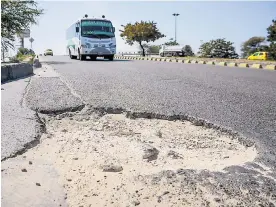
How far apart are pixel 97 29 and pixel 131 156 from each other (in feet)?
61.5

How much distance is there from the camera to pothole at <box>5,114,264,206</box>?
2.46 metres

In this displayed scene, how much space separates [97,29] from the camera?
2120 centimetres

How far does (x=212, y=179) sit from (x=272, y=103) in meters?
3.62

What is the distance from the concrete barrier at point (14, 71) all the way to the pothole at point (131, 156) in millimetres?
4925

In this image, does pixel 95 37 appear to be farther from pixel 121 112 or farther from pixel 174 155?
pixel 174 155

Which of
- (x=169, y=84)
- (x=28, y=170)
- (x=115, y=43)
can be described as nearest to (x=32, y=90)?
(x=169, y=84)

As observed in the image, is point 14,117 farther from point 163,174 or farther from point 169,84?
point 169,84

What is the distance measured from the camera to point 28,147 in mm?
3521

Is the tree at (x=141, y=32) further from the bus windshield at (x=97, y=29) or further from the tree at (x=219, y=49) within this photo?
the bus windshield at (x=97, y=29)

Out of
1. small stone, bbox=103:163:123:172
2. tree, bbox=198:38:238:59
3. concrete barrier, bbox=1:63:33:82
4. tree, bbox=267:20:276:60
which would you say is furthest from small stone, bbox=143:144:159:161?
tree, bbox=198:38:238:59

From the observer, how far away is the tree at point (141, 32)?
52.0 m

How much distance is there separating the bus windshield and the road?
15249 millimetres

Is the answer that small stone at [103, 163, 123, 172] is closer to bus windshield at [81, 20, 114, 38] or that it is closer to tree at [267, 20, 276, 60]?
bus windshield at [81, 20, 114, 38]

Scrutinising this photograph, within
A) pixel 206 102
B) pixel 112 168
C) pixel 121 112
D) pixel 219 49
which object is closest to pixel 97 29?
pixel 206 102
